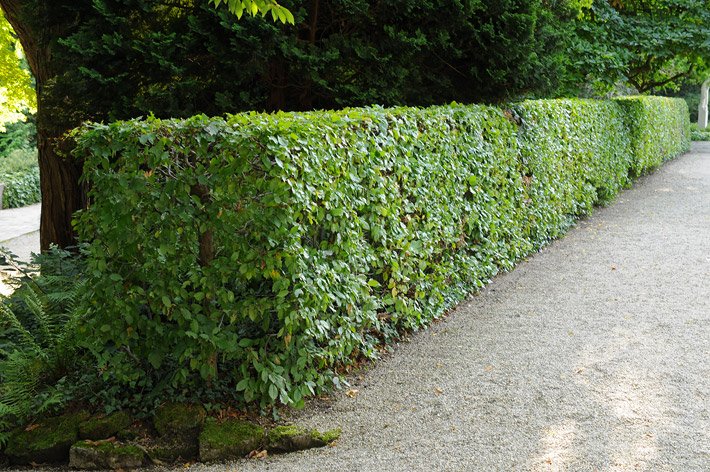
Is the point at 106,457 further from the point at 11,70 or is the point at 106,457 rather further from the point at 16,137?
the point at 16,137

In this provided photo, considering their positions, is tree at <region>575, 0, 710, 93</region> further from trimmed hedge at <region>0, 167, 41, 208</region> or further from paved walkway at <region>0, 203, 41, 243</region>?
trimmed hedge at <region>0, 167, 41, 208</region>

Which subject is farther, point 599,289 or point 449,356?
point 599,289

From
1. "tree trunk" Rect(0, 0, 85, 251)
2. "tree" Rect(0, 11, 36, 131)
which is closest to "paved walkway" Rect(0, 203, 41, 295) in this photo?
"tree trunk" Rect(0, 0, 85, 251)

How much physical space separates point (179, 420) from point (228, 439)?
0.35 meters

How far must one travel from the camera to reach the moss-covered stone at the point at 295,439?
4562mm

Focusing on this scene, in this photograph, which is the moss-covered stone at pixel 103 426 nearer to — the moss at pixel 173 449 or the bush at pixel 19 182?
the moss at pixel 173 449

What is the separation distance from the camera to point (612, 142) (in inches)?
567

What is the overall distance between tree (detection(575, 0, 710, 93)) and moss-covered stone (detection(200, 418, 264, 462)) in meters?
12.5

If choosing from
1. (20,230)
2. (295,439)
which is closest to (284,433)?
(295,439)

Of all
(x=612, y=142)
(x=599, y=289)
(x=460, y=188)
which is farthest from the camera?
(x=612, y=142)

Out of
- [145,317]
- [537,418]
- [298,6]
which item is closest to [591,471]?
[537,418]

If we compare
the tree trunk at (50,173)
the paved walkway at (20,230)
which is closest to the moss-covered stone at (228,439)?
the tree trunk at (50,173)

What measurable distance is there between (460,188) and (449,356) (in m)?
2.12

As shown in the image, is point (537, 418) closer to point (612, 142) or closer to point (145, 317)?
point (145, 317)
